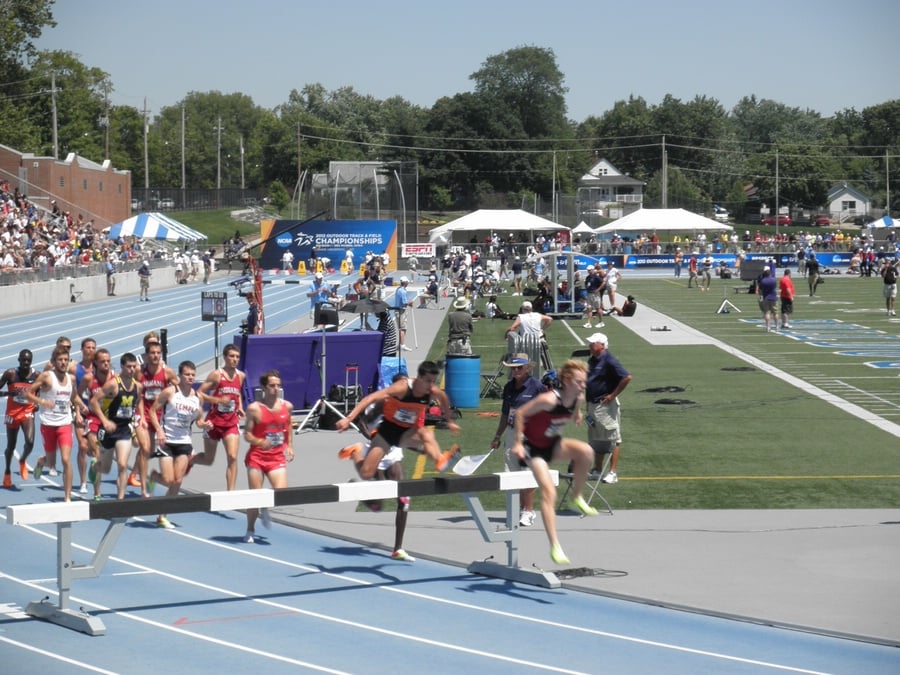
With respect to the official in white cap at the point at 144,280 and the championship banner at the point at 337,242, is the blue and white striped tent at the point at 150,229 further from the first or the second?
the championship banner at the point at 337,242

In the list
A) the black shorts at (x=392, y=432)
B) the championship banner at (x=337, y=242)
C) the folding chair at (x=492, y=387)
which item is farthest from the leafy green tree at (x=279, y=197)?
the black shorts at (x=392, y=432)

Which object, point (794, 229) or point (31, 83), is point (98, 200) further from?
point (794, 229)

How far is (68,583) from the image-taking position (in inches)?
375

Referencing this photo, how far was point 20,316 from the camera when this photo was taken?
40812 mm

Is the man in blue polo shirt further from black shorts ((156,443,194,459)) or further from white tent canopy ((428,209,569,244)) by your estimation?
white tent canopy ((428,209,569,244))

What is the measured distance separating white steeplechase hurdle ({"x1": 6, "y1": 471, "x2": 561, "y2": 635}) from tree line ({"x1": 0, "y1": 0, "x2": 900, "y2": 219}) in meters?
86.0

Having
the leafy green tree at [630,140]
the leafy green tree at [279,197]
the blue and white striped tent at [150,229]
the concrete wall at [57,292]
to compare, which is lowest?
the concrete wall at [57,292]

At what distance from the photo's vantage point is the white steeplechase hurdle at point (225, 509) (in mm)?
9273

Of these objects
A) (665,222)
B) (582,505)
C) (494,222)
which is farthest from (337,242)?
(582,505)

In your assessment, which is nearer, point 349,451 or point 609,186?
point 349,451

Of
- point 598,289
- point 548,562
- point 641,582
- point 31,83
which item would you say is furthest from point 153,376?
point 31,83

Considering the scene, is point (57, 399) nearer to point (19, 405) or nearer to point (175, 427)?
point (19, 405)

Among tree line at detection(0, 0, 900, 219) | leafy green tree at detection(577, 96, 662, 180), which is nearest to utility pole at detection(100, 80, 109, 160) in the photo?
tree line at detection(0, 0, 900, 219)

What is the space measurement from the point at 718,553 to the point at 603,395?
9.63 ft
